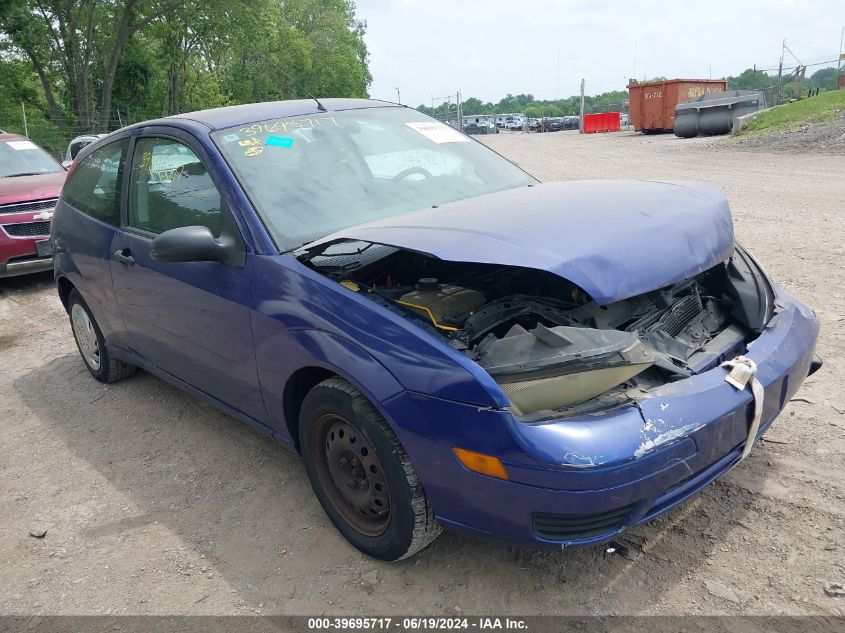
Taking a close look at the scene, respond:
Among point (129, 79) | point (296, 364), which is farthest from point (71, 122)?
point (296, 364)

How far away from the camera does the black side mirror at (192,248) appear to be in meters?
3.00

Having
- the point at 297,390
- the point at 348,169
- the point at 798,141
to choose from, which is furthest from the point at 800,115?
the point at 297,390

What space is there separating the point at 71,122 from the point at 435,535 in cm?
3054

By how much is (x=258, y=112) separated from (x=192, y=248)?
1.12 m

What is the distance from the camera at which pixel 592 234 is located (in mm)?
Result: 2564

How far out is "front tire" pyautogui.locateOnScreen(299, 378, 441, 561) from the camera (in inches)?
100.0

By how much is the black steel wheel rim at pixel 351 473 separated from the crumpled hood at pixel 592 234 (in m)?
0.78

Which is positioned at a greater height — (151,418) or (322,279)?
(322,279)

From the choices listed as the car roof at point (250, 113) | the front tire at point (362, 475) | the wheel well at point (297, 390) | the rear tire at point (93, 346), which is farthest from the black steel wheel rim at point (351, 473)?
the rear tire at point (93, 346)

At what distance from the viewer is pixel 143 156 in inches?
157

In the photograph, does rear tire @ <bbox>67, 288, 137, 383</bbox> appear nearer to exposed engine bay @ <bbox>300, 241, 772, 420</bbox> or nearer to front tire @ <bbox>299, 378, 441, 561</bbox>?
front tire @ <bbox>299, 378, 441, 561</bbox>

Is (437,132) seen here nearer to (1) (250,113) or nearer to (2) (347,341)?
(1) (250,113)

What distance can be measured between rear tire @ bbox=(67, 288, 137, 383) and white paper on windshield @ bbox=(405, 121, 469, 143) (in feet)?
8.51

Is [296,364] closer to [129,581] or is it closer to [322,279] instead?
[322,279]
